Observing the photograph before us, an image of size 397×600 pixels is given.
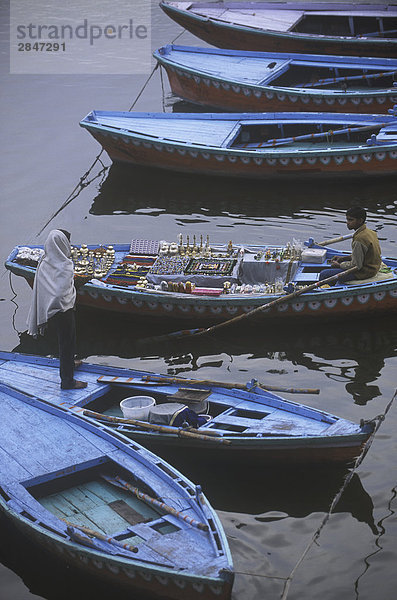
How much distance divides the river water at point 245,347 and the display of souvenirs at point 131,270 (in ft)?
2.10

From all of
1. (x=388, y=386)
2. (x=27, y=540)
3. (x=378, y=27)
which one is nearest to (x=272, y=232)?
(x=388, y=386)

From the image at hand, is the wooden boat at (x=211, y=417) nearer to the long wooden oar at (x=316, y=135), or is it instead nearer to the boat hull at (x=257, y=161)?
the boat hull at (x=257, y=161)

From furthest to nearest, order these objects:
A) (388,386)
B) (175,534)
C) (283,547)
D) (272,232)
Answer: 1. (272,232)
2. (388,386)
3. (283,547)
4. (175,534)

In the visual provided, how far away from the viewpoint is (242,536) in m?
8.23

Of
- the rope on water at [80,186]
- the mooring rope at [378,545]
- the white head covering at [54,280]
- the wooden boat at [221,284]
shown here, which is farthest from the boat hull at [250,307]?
the rope on water at [80,186]

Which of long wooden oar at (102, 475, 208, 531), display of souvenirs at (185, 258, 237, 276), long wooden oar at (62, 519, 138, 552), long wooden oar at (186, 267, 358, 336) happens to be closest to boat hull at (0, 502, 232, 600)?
long wooden oar at (62, 519, 138, 552)

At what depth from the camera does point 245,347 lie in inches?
473

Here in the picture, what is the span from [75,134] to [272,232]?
7.65m

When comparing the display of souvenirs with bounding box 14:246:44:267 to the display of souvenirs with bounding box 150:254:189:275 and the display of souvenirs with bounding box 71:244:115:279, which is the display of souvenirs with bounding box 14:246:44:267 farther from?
the display of souvenirs with bounding box 150:254:189:275

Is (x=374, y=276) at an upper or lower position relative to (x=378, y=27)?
lower

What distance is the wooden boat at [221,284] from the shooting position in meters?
11.7

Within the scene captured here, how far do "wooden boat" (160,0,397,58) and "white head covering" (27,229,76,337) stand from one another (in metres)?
14.3

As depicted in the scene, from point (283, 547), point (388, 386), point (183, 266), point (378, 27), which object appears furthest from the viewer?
point (378, 27)

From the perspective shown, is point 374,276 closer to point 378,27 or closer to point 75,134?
point 75,134
